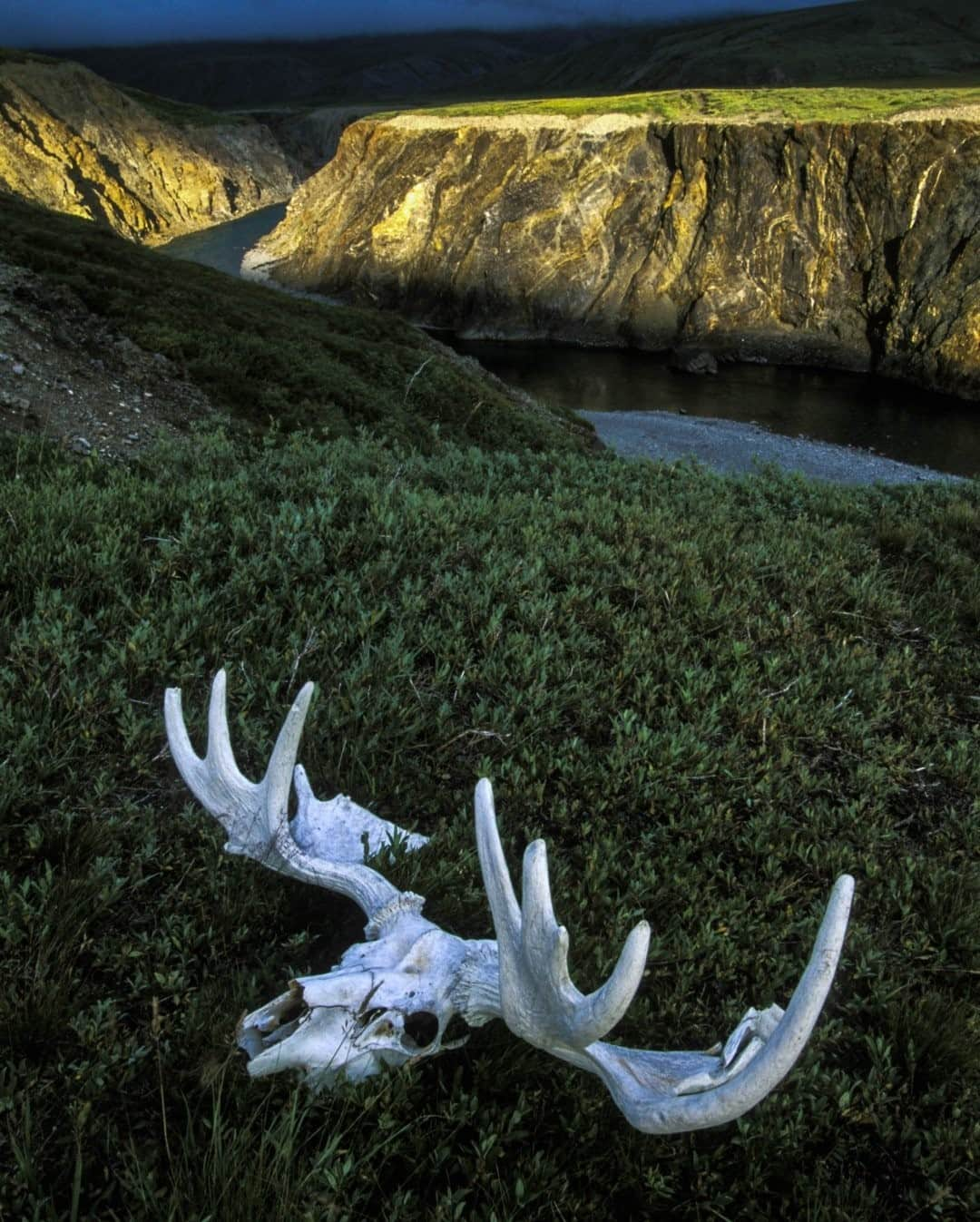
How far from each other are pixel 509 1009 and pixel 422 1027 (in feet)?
1.10

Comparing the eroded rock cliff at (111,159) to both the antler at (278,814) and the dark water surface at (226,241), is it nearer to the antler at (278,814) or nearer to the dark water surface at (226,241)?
the dark water surface at (226,241)

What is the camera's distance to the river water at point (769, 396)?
153 ft

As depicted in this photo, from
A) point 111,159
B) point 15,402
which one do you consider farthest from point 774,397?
point 111,159

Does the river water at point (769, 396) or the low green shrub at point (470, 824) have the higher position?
the low green shrub at point (470, 824)

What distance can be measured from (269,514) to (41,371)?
10.9 metres

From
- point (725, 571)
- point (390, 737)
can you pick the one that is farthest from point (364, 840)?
point (725, 571)

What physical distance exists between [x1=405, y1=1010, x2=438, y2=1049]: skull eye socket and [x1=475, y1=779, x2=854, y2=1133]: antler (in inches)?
10.0

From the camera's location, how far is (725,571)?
22.5ft

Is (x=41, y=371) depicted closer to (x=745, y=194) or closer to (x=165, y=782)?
(x=165, y=782)

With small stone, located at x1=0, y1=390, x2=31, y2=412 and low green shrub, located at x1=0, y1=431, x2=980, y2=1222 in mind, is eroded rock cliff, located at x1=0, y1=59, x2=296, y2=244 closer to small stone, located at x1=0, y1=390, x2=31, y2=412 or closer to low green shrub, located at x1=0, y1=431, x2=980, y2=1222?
small stone, located at x1=0, y1=390, x2=31, y2=412

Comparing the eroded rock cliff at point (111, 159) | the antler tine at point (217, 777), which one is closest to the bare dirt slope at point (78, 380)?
the antler tine at point (217, 777)

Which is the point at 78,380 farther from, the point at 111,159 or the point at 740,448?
the point at 111,159

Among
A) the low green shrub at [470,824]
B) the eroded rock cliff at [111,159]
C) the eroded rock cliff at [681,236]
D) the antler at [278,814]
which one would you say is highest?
the eroded rock cliff at [111,159]

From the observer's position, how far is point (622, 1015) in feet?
6.28
